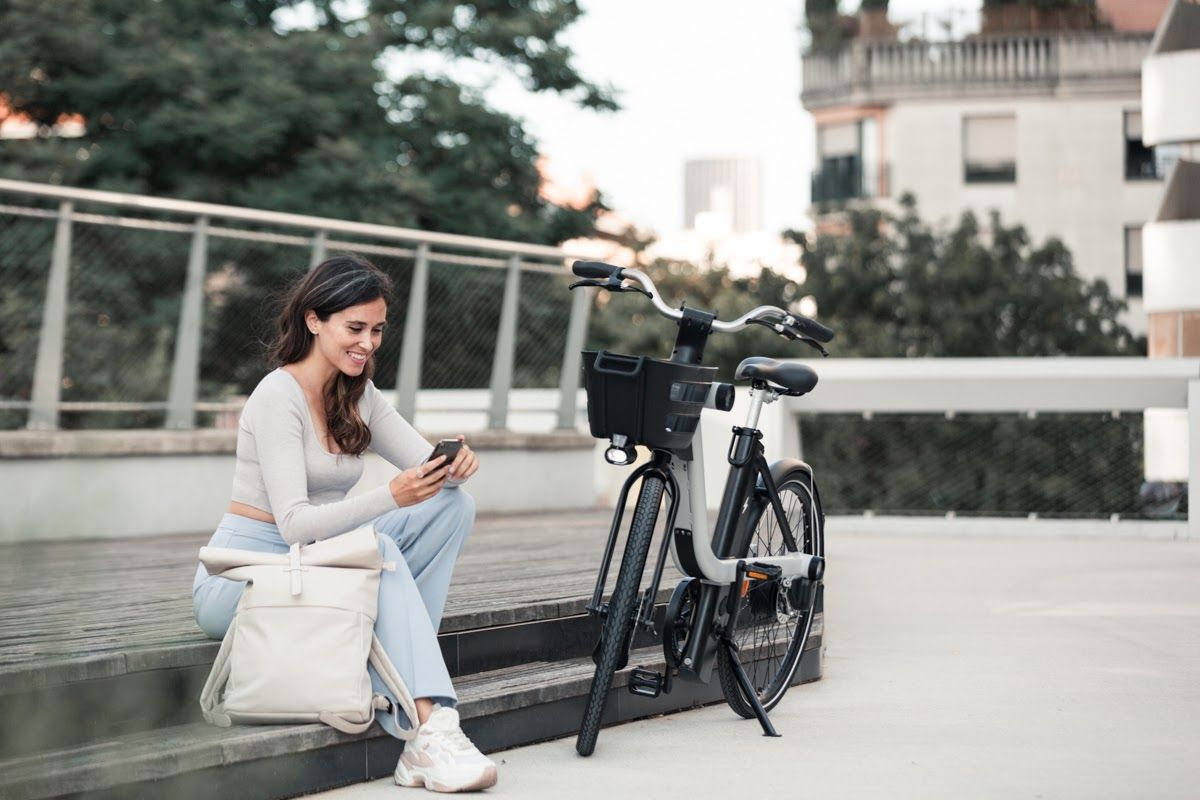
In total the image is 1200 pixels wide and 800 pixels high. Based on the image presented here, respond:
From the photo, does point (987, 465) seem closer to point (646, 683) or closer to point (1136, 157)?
point (646, 683)

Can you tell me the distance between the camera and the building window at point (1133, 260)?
→ 35.9 m

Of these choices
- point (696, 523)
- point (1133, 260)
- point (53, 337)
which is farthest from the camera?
point (1133, 260)

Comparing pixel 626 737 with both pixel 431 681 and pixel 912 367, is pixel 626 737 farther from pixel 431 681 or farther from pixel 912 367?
pixel 912 367

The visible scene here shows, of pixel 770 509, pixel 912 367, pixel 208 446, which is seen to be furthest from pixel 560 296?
pixel 770 509

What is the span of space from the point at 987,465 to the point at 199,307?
8064 mm

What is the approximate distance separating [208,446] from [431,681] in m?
4.49

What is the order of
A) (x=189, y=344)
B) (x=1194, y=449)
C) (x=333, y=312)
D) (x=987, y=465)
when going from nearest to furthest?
(x=333, y=312) → (x=189, y=344) → (x=1194, y=449) → (x=987, y=465)

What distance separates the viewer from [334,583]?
352cm

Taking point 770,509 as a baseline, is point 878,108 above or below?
above

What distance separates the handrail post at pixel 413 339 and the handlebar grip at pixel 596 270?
533 centimetres

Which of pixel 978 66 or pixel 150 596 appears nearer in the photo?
pixel 150 596

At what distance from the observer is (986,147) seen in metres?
37.0

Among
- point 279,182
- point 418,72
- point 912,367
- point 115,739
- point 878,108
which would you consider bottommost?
point 115,739

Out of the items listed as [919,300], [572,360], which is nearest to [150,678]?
[572,360]
